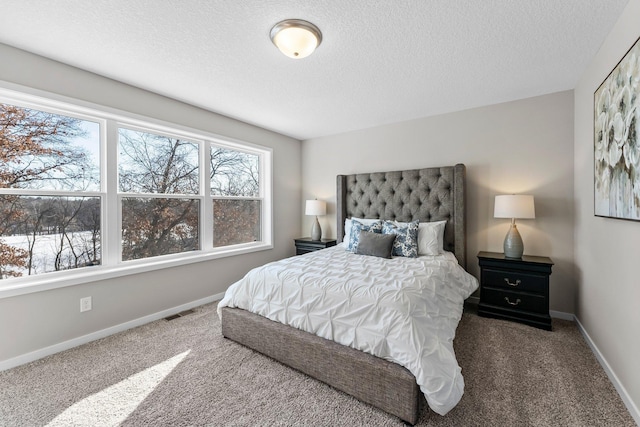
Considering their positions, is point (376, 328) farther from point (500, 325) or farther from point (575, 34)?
point (575, 34)

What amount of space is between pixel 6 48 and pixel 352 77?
2686 mm

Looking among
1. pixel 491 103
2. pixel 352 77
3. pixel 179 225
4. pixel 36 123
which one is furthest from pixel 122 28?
pixel 491 103

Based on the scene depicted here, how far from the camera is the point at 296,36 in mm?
1801

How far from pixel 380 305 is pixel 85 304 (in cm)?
257

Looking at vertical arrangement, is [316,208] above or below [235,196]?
below

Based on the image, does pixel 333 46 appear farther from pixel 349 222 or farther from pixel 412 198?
pixel 349 222

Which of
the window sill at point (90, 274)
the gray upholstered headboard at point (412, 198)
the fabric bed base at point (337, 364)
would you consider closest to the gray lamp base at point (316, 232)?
the gray upholstered headboard at point (412, 198)

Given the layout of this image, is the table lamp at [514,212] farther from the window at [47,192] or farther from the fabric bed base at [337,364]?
the window at [47,192]

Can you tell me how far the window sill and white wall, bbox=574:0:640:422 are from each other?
12.1ft

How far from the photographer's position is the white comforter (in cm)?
146

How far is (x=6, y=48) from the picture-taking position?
2002mm

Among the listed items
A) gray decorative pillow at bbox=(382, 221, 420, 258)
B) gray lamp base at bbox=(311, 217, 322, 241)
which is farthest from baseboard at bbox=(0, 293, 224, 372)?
gray decorative pillow at bbox=(382, 221, 420, 258)

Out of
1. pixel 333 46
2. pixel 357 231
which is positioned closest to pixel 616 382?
pixel 357 231

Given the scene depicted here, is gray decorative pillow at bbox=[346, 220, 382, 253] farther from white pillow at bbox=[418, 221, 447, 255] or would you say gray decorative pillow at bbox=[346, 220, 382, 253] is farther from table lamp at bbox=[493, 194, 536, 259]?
table lamp at bbox=[493, 194, 536, 259]
